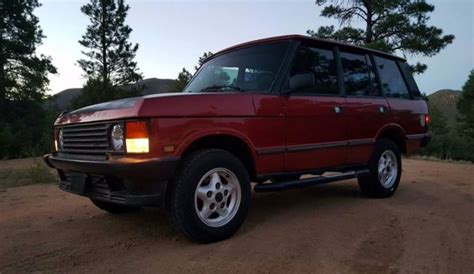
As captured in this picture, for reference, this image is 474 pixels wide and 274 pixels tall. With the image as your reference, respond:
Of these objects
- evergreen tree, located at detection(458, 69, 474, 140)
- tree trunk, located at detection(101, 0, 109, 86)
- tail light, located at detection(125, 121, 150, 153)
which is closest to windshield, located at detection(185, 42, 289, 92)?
tail light, located at detection(125, 121, 150, 153)

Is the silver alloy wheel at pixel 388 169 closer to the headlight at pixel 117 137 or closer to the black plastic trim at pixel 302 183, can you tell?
the black plastic trim at pixel 302 183

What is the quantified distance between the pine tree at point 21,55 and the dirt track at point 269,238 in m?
22.3

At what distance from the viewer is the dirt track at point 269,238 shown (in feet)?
11.0

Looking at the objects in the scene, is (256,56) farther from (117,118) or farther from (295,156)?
(117,118)

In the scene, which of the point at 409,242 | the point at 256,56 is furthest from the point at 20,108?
the point at 409,242

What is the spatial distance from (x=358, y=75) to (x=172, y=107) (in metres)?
3.07

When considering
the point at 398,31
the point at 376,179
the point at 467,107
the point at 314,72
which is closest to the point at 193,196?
the point at 314,72

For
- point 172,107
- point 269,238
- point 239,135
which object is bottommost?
point 269,238

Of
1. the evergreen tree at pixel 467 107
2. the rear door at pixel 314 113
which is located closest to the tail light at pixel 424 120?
the rear door at pixel 314 113

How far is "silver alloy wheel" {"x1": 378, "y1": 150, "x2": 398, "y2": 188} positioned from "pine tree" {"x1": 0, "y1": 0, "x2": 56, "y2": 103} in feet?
80.0

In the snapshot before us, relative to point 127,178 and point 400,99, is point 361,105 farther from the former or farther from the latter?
point 127,178

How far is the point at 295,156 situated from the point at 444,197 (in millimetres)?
2812

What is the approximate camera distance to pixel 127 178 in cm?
357

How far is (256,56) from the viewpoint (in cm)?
495
